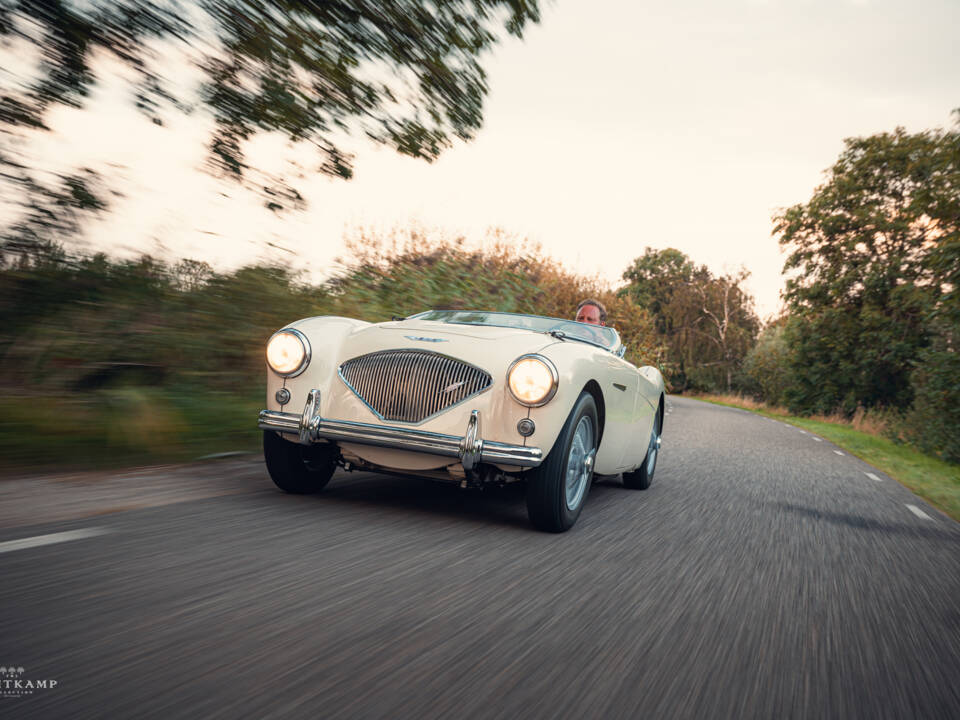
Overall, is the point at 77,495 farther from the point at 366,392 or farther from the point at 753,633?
the point at 753,633

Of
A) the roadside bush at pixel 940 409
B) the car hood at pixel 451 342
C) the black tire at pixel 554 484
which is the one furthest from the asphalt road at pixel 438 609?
the roadside bush at pixel 940 409

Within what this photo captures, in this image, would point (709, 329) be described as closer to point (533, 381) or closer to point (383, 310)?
point (383, 310)

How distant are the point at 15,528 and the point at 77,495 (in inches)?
31.9

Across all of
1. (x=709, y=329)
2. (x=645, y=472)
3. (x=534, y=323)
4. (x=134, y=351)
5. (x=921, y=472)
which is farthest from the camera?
(x=709, y=329)

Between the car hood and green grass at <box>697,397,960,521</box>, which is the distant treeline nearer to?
green grass at <box>697,397,960,521</box>

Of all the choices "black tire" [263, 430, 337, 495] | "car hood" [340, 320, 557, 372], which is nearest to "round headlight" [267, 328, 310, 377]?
"car hood" [340, 320, 557, 372]

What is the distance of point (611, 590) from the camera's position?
3.12m

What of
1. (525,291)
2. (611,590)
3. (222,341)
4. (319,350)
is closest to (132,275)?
(222,341)

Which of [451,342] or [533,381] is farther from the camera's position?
[451,342]

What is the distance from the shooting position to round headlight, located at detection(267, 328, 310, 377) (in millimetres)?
4125

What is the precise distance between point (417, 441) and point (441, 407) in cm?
24

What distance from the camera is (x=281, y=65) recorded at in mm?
6176

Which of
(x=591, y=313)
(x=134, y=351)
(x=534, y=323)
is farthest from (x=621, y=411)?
(x=134, y=351)

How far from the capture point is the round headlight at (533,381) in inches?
A: 149
